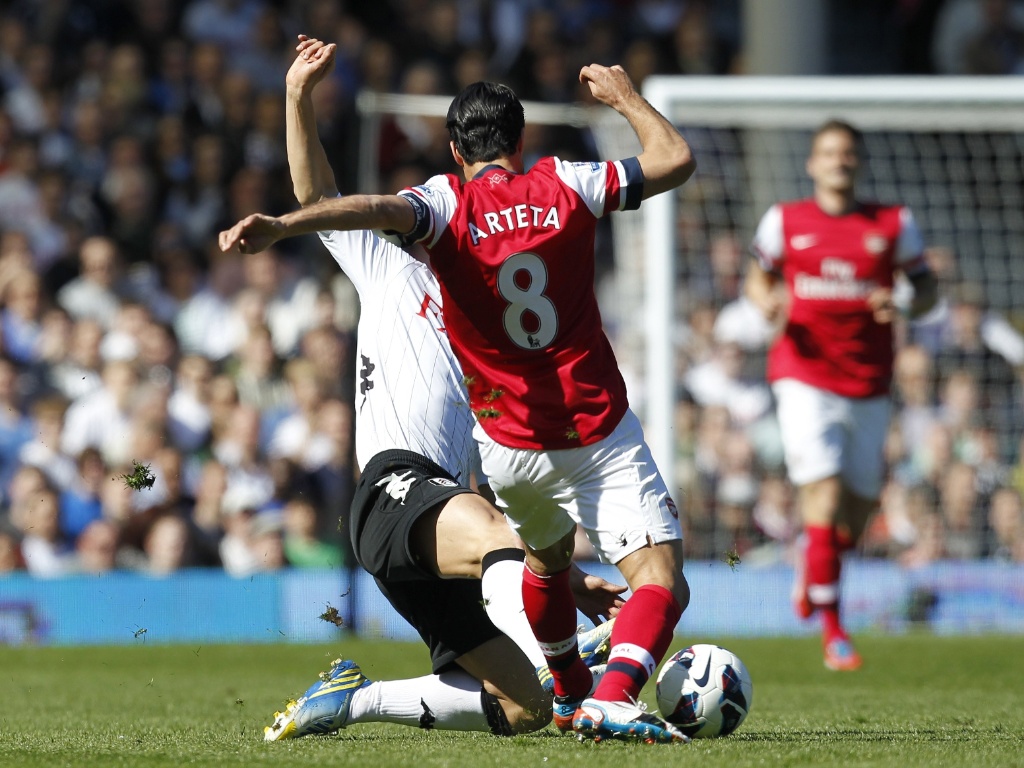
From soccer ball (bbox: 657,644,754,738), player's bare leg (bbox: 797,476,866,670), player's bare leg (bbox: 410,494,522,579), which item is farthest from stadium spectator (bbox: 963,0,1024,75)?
player's bare leg (bbox: 410,494,522,579)

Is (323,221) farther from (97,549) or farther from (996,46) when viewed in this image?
(996,46)

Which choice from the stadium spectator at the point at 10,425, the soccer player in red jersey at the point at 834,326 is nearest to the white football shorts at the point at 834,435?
the soccer player in red jersey at the point at 834,326

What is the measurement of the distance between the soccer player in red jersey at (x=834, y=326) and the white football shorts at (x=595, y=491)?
3.95m

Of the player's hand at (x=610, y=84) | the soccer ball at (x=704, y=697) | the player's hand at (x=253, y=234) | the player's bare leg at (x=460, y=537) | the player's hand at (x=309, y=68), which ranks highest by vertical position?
the player's hand at (x=309, y=68)

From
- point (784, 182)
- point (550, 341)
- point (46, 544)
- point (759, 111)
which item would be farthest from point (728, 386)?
point (550, 341)

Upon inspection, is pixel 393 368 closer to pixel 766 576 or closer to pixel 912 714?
pixel 912 714

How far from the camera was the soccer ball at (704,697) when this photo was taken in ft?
16.3

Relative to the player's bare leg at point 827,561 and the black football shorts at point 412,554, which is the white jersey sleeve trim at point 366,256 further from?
the player's bare leg at point 827,561

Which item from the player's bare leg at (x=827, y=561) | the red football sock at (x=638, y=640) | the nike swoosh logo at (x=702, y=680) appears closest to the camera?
the red football sock at (x=638, y=640)

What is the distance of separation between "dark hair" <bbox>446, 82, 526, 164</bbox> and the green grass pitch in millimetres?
1882

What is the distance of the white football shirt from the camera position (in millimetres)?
5594

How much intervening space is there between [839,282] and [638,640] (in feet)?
15.2

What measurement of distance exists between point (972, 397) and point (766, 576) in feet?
8.31

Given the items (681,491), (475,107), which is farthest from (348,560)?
(475,107)
